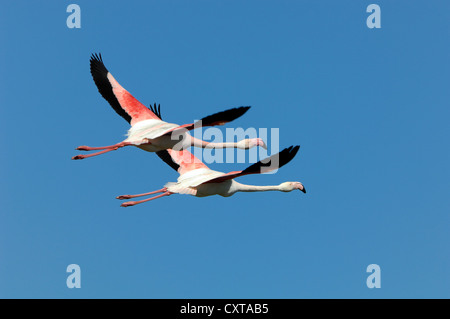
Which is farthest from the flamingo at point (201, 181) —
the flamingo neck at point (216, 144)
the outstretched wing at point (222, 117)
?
the outstretched wing at point (222, 117)

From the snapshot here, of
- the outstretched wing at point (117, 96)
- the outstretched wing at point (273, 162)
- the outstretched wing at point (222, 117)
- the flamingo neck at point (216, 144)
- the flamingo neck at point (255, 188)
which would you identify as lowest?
the flamingo neck at point (255, 188)

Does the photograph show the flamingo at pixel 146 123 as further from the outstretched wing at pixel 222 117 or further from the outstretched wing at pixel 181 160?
the outstretched wing at pixel 181 160

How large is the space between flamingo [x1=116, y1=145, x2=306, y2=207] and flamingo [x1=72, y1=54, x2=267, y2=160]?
0.88 meters

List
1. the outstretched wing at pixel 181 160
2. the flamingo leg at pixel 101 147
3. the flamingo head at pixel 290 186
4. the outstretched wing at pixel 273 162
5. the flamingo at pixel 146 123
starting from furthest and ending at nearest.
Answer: the outstretched wing at pixel 181 160
the flamingo head at pixel 290 186
the flamingo leg at pixel 101 147
the flamingo at pixel 146 123
the outstretched wing at pixel 273 162

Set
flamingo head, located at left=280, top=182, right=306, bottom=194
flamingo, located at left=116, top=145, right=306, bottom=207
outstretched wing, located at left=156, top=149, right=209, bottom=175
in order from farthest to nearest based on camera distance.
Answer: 1. outstretched wing, located at left=156, top=149, right=209, bottom=175
2. flamingo head, located at left=280, top=182, right=306, bottom=194
3. flamingo, located at left=116, top=145, right=306, bottom=207

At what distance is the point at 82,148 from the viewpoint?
949 inches

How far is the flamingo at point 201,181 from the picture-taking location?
23391mm

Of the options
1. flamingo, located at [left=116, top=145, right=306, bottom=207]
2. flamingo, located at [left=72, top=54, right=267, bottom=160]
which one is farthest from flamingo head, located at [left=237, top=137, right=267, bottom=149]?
flamingo, located at [left=116, top=145, right=306, bottom=207]

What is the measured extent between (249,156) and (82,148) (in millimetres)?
4528

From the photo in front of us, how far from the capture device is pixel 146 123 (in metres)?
25.0

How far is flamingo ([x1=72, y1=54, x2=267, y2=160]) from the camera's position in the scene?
22256 millimetres

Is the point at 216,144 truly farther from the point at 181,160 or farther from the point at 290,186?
the point at 290,186

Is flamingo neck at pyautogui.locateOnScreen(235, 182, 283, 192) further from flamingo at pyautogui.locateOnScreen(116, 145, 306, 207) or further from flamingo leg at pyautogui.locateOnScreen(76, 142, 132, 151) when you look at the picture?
flamingo leg at pyautogui.locateOnScreen(76, 142, 132, 151)

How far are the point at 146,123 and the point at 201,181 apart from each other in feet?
7.75
